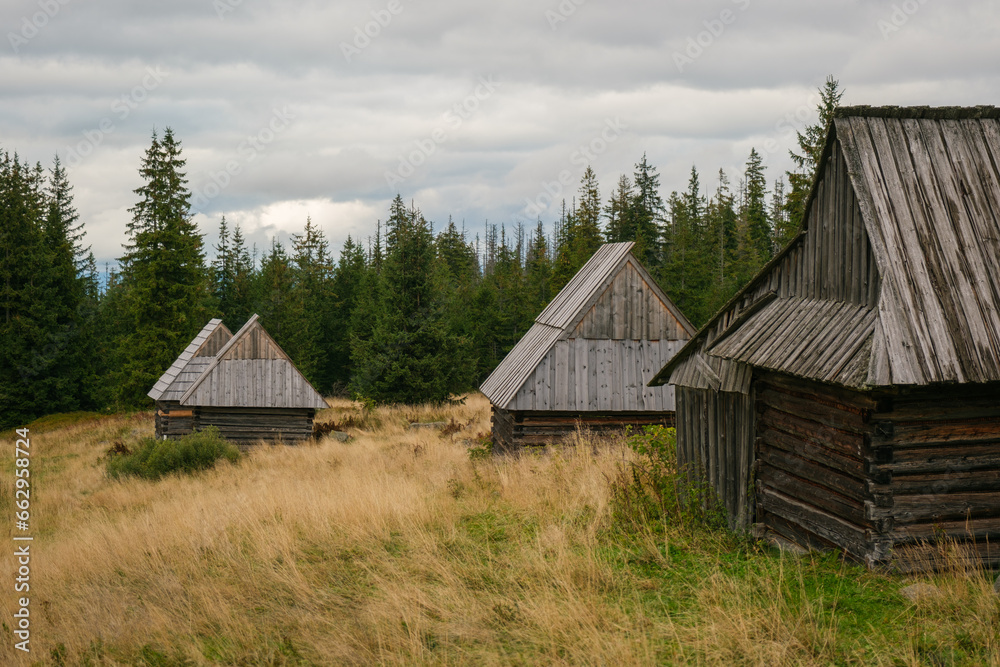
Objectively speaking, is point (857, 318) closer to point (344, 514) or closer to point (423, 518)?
point (423, 518)

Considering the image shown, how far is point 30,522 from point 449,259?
5759 cm

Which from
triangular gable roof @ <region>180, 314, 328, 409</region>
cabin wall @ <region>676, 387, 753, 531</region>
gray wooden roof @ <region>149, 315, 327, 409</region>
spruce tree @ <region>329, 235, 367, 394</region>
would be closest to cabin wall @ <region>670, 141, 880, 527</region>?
cabin wall @ <region>676, 387, 753, 531</region>

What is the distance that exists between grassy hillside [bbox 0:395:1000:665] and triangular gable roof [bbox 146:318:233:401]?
12.3 meters

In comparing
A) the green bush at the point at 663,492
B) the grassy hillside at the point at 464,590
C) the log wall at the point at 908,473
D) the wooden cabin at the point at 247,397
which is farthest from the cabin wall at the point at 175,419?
the log wall at the point at 908,473

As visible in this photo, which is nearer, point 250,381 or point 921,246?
point 921,246

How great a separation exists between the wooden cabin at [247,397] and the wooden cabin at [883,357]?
17.0 meters

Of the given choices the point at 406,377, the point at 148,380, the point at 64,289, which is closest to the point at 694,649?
the point at 406,377

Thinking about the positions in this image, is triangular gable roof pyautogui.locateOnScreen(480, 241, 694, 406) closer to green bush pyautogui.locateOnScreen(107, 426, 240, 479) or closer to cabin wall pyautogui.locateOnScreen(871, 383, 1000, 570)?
green bush pyautogui.locateOnScreen(107, 426, 240, 479)

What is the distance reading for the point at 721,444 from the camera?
30.0ft

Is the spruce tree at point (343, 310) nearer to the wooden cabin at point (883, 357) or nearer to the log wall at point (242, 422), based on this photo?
the log wall at point (242, 422)

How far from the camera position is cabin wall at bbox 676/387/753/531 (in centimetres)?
869

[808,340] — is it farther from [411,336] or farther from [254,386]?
[411,336]

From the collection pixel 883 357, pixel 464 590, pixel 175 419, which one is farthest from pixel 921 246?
pixel 175 419

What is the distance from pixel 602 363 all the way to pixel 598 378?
0.34 meters
